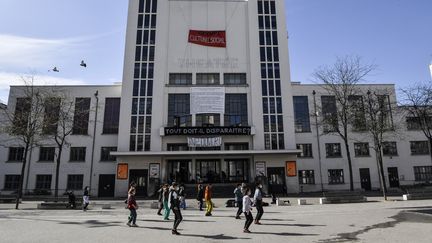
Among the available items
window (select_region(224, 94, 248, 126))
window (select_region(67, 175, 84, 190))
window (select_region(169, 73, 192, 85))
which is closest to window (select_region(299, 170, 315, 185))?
window (select_region(224, 94, 248, 126))

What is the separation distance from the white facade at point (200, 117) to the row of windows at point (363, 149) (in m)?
0.62

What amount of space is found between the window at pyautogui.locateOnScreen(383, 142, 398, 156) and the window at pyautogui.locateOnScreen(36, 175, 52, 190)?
46.1 metres

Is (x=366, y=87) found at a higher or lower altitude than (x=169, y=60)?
lower

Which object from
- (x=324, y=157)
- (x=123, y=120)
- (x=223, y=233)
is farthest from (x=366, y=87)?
(x=223, y=233)

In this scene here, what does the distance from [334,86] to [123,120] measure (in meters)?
26.3

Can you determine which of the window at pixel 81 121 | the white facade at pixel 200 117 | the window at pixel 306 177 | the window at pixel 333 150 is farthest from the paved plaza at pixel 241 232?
the window at pixel 333 150

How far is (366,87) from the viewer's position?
43.4 meters

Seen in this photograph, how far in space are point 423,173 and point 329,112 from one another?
1787cm

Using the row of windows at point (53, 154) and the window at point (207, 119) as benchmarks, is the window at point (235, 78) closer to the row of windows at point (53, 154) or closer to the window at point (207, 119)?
the window at point (207, 119)

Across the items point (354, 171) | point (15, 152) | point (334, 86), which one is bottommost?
point (354, 171)

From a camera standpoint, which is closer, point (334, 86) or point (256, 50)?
point (334, 86)

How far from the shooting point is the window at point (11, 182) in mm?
38822

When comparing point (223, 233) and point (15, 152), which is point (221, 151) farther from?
point (15, 152)

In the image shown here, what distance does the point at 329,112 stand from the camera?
3728 cm
